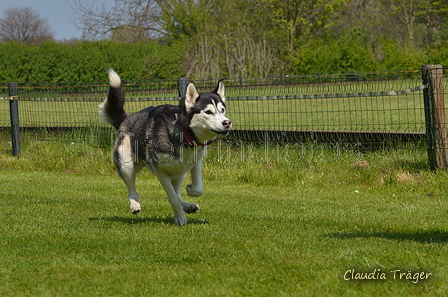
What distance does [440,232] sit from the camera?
5.31m

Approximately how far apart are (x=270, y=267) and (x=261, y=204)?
3518 millimetres

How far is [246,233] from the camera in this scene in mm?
5457

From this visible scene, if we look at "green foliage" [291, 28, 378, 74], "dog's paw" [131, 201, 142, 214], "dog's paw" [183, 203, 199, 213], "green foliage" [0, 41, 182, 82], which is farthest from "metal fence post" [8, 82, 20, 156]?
"green foliage" [291, 28, 378, 74]

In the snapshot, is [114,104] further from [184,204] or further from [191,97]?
[184,204]

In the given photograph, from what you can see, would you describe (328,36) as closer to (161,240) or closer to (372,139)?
(372,139)

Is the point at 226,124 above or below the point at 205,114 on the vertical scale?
below

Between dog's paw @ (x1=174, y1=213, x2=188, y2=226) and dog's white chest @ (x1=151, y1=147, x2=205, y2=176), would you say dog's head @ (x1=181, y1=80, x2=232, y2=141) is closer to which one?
dog's white chest @ (x1=151, y1=147, x2=205, y2=176)

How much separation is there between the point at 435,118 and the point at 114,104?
4.81 metres

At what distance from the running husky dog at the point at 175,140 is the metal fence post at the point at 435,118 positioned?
12.8ft

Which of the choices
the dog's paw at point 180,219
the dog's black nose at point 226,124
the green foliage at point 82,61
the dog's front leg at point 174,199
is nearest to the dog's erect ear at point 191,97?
the dog's black nose at point 226,124

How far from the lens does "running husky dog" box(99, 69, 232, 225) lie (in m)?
5.82

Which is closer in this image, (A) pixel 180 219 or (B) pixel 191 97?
(B) pixel 191 97

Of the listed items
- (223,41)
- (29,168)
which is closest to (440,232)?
(29,168)

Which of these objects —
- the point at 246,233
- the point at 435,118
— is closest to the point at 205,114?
the point at 246,233
